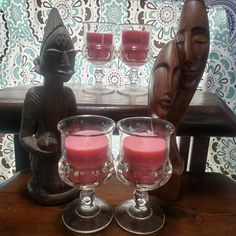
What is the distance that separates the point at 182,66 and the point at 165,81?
40mm

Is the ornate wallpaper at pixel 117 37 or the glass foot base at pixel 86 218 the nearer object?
the glass foot base at pixel 86 218

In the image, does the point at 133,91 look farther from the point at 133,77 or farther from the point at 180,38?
the point at 180,38

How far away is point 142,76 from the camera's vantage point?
2.89ft

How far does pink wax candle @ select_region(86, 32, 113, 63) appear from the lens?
29.6 inches

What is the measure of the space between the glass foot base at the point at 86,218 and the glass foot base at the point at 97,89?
316mm

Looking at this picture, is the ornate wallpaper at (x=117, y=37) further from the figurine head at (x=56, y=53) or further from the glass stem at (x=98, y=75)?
the figurine head at (x=56, y=53)

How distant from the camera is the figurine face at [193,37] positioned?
482 mm

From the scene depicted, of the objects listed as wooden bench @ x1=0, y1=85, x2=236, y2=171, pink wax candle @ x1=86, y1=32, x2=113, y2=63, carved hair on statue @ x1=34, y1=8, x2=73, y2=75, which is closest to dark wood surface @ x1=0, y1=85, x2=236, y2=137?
wooden bench @ x1=0, y1=85, x2=236, y2=171

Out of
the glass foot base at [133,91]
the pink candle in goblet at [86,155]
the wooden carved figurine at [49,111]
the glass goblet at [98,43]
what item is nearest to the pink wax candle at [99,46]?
the glass goblet at [98,43]

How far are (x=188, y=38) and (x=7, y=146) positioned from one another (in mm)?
751

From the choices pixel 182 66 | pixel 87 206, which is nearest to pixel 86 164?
pixel 87 206

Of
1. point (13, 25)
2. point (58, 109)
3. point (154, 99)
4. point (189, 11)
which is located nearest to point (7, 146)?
point (13, 25)

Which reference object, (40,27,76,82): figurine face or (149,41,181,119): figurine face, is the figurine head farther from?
(149,41,181,119): figurine face

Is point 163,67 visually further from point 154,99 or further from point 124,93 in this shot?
point 124,93
